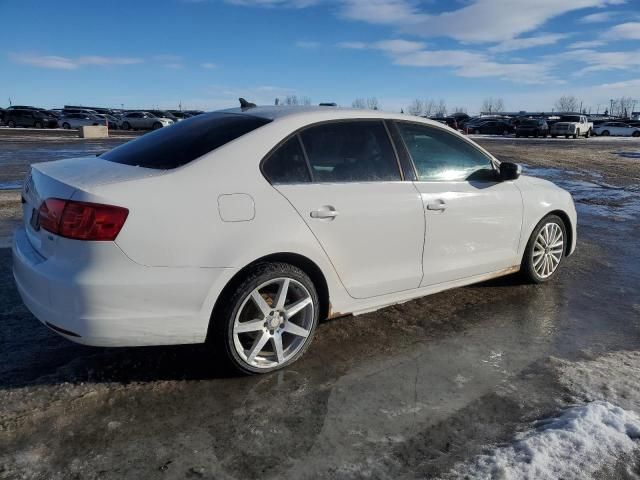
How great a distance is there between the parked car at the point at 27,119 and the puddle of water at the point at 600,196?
41036 millimetres

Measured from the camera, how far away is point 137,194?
9.36 feet

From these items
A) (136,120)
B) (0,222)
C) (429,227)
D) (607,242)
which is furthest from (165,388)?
(136,120)

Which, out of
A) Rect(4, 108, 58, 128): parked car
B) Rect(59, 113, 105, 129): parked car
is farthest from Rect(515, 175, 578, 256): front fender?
Rect(4, 108, 58, 128): parked car

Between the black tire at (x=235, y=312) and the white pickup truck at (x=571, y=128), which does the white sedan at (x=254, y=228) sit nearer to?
the black tire at (x=235, y=312)

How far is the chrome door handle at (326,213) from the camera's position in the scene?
3.39m

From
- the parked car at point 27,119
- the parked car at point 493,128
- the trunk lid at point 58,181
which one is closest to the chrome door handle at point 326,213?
the trunk lid at point 58,181

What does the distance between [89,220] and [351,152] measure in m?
1.80

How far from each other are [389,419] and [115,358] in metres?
1.83

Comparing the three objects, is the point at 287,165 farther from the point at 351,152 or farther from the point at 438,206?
the point at 438,206

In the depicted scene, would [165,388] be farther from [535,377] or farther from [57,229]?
[535,377]

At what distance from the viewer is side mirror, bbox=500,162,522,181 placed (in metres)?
4.54

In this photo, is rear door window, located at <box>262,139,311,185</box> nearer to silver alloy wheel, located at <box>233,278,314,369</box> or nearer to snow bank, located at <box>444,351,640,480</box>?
silver alloy wheel, located at <box>233,278,314,369</box>

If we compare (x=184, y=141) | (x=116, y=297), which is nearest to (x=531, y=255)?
(x=184, y=141)

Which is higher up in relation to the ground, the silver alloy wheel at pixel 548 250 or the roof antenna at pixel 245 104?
the roof antenna at pixel 245 104
